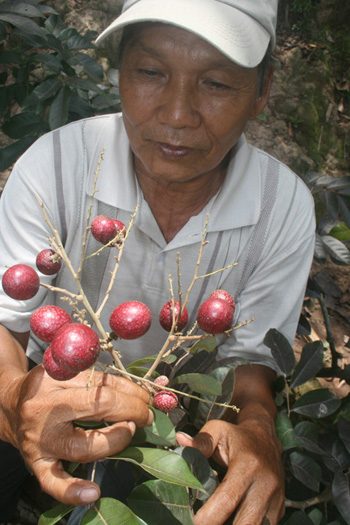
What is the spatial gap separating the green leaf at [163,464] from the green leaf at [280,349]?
2.02 ft

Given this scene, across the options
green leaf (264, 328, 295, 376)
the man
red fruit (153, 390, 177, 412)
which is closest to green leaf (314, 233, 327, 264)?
the man

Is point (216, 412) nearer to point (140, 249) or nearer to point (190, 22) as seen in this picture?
point (140, 249)

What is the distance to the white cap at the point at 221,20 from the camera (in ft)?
3.51

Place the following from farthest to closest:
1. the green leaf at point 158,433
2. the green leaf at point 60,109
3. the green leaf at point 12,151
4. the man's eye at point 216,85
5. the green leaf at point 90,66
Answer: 1. the green leaf at point 12,151
2. the green leaf at point 90,66
3. the green leaf at point 60,109
4. the man's eye at point 216,85
5. the green leaf at point 158,433

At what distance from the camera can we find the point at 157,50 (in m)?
1.14

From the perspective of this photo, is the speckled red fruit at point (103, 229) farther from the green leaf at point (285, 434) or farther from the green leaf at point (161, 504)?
the green leaf at point (285, 434)

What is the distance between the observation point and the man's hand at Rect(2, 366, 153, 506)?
0.84 meters

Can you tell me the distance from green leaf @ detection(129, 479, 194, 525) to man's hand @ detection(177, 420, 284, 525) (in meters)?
0.11

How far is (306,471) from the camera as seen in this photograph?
132 centimetres

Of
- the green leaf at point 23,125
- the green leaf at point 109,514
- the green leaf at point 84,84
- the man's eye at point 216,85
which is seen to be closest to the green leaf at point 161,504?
the green leaf at point 109,514

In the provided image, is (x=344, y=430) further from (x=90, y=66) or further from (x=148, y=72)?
(x=90, y=66)

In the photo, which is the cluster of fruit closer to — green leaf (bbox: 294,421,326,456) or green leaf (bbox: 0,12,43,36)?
green leaf (bbox: 294,421,326,456)

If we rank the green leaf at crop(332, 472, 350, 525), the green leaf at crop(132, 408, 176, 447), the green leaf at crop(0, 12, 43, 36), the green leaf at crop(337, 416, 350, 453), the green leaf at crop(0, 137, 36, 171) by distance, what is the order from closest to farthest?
1. the green leaf at crop(132, 408, 176, 447)
2. the green leaf at crop(332, 472, 350, 525)
3. the green leaf at crop(337, 416, 350, 453)
4. the green leaf at crop(0, 12, 43, 36)
5. the green leaf at crop(0, 137, 36, 171)

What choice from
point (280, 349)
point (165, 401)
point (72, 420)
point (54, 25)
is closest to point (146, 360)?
point (165, 401)
